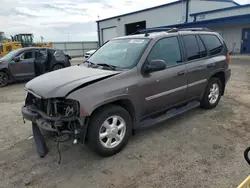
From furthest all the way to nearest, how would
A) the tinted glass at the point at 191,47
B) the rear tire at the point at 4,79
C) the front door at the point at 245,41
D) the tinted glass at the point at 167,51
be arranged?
the front door at the point at 245,41 → the rear tire at the point at 4,79 → the tinted glass at the point at 191,47 → the tinted glass at the point at 167,51

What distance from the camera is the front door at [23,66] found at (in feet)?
30.1

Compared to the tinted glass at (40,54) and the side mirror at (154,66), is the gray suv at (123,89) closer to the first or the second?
the side mirror at (154,66)

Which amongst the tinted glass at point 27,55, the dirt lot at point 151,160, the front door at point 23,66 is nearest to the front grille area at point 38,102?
the dirt lot at point 151,160

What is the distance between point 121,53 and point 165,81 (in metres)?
0.95

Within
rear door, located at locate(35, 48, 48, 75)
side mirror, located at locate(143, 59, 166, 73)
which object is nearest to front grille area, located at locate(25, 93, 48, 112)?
side mirror, located at locate(143, 59, 166, 73)

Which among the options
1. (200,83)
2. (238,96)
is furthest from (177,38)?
(238,96)

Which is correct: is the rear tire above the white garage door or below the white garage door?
below

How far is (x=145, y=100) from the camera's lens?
138 inches

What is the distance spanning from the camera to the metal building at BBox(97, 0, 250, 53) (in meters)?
18.6

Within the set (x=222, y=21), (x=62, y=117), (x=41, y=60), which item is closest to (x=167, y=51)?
(x=62, y=117)

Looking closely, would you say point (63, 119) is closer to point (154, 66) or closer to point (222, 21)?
point (154, 66)

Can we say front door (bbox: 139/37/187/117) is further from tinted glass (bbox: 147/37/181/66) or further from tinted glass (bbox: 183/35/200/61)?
tinted glass (bbox: 183/35/200/61)

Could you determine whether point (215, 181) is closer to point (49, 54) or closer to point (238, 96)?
point (238, 96)

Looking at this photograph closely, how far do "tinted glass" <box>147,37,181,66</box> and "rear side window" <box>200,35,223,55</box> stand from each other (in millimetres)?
1011
